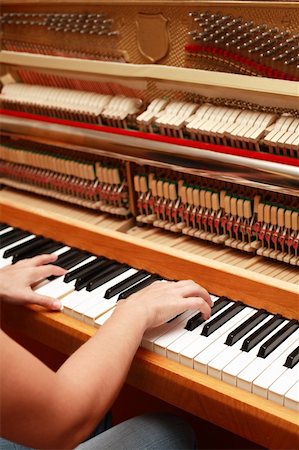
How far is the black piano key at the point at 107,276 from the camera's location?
200 cm

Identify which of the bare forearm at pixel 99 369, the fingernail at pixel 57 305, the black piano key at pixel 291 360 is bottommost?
the fingernail at pixel 57 305

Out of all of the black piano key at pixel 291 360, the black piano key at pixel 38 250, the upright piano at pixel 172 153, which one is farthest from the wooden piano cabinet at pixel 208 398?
the black piano key at pixel 38 250

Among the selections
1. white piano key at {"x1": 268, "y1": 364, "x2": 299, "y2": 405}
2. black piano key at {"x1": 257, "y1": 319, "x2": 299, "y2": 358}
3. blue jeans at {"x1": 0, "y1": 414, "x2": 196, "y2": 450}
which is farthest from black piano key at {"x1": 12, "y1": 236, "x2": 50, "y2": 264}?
white piano key at {"x1": 268, "y1": 364, "x2": 299, "y2": 405}

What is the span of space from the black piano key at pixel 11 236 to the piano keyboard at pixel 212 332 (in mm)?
312

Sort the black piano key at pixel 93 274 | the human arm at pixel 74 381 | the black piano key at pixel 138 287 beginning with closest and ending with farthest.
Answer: the human arm at pixel 74 381 → the black piano key at pixel 138 287 → the black piano key at pixel 93 274

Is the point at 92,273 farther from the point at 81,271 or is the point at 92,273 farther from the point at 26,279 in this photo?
the point at 26,279

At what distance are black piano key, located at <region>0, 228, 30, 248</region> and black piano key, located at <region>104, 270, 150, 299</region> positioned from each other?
0.62 metres

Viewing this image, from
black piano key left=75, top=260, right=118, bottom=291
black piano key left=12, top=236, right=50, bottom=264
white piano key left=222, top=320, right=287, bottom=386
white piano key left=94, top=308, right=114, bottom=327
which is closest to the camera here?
white piano key left=222, top=320, right=287, bottom=386

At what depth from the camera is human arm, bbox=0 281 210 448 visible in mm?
1179

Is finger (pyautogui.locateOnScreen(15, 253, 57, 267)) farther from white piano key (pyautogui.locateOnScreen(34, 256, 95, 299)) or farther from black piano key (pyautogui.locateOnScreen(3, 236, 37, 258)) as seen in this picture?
black piano key (pyautogui.locateOnScreen(3, 236, 37, 258))

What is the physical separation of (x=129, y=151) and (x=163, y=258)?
0.40 meters

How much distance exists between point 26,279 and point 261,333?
2.57 feet

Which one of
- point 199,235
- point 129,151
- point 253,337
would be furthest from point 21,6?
point 253,337

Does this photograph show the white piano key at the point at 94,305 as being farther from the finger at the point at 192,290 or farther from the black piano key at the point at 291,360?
the black piano key at the point at 291,360
